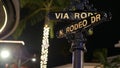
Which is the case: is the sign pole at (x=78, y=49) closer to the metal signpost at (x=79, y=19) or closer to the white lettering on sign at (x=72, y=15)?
the metal signpost at (x=79, y=19)

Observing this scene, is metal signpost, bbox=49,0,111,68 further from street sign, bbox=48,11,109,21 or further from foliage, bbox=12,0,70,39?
foliage, bbox=12,0,70,39

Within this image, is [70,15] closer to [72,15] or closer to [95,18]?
[72,15]

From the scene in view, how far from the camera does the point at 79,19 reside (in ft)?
11.0

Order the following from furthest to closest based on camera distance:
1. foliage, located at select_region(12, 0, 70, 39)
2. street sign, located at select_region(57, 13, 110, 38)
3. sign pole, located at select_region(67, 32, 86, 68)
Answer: foliage, located at select_region(12, 0, 70, 39), street sign, located at select_region(57, 13, 110, 38), sign pole, located at select_region(67, 32, 86, 68)

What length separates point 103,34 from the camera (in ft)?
117

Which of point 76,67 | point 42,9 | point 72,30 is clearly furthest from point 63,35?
point 42,9

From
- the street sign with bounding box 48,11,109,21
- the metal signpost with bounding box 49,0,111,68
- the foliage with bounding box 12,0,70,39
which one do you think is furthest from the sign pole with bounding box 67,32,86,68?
the foliage with bounding box 12,0,70,39

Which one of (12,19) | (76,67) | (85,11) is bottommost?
(76,67)

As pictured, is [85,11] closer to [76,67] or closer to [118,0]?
[76,67]

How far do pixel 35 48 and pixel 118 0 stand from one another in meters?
11.9

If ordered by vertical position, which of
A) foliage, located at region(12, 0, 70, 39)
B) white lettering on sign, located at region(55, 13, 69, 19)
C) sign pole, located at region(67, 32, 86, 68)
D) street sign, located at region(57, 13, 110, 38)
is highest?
foliage, located at region(12, 0, 70, 39)

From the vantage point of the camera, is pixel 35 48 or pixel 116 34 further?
pixel 35 48

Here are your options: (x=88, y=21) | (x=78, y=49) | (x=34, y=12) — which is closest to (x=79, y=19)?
(x=88, y=21)

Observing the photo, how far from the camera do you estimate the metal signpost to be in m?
3.32
